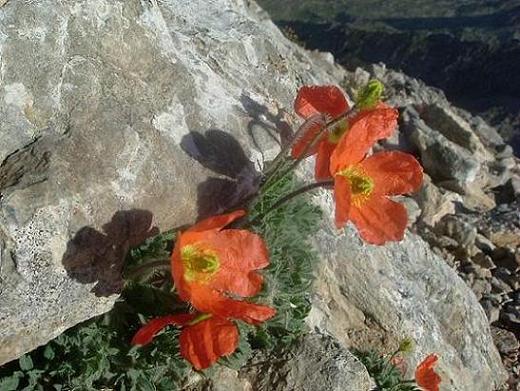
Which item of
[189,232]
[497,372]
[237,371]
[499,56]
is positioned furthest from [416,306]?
[499,56]

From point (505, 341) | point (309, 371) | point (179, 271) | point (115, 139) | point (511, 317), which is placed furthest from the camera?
point (511, 317)

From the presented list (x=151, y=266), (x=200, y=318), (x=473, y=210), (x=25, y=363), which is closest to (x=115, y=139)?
(x=151, y=266)

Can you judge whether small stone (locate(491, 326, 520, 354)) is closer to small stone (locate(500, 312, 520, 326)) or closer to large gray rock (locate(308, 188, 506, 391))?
small stone (locate(500, 312, 520, 326))

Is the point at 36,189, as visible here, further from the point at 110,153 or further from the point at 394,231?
the point at 394,231

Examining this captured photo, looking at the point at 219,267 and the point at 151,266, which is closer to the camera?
the point at 219,267

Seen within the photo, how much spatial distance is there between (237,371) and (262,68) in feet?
4.70

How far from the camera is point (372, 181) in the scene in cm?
331

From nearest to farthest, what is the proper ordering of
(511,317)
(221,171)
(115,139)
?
(115,139) → (221,171) → (511,317)

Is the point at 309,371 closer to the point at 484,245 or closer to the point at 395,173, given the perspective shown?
the point at 395,173

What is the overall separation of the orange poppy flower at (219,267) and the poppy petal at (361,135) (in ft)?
1.33

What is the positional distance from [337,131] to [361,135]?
0.48ft

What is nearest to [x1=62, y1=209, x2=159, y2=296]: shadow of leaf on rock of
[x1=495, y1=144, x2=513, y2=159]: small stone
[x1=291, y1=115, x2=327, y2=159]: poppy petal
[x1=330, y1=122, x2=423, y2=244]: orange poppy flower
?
[x1=291, y1=115, x2=327, y2=159]: poppy petal

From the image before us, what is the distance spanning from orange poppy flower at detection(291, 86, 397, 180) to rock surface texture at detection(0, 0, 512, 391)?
0.79ft

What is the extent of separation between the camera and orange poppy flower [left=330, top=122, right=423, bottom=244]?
10.4ft
